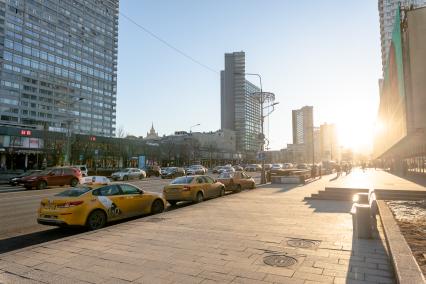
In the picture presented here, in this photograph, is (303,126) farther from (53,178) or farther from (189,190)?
(189,190)

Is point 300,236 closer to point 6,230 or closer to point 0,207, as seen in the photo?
point 6,230

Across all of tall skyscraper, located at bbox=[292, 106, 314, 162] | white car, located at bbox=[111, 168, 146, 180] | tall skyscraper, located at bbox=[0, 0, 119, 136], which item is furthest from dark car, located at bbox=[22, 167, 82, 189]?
tall skyscraper, located at bbox=[292, 106, 314, 162]

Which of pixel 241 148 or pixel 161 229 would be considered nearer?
pixel 161 229

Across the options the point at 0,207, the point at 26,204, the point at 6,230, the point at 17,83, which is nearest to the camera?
the point at 6,230

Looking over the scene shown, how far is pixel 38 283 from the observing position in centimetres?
515

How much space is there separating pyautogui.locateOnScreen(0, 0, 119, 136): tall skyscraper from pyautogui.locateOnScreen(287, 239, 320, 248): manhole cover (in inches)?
3815

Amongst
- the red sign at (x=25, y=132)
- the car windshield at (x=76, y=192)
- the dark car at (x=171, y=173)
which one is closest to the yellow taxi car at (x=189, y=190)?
the car windshield at (x=76, y=192)

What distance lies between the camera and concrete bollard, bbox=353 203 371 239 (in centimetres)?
782

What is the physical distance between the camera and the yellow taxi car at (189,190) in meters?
15.3

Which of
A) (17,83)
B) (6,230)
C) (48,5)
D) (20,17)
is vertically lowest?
(6,230)

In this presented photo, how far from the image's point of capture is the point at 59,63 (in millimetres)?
132625

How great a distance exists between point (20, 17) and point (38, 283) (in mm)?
136298

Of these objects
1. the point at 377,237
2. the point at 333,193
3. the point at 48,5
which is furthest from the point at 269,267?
the point at 48,5

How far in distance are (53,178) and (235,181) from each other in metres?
15.2
